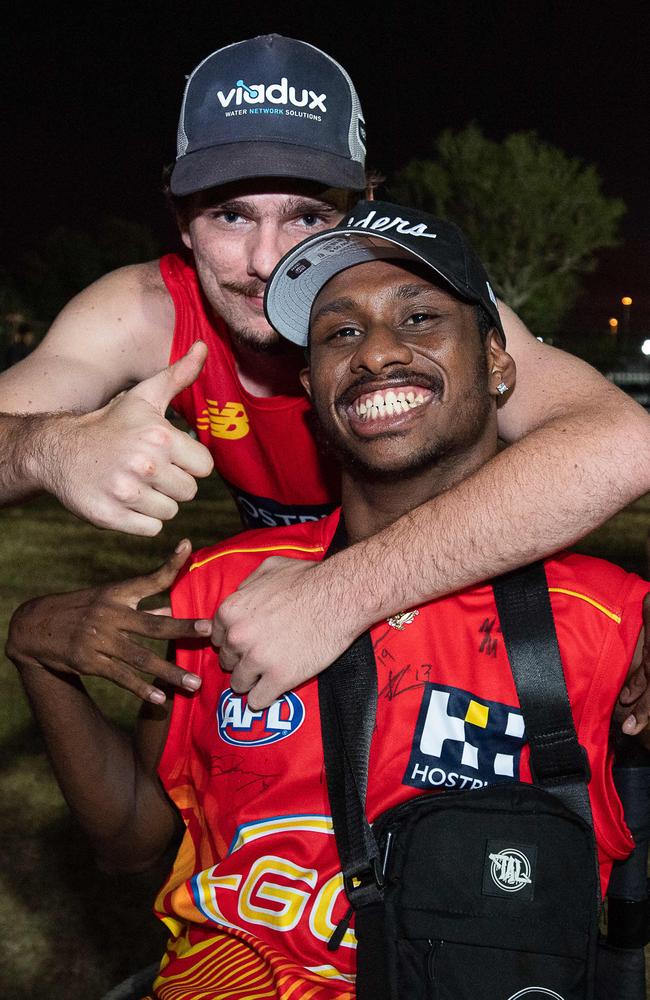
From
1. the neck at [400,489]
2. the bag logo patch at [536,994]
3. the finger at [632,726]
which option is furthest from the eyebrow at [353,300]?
the bag logo patch at [536,994]

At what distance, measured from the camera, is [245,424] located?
3.28m

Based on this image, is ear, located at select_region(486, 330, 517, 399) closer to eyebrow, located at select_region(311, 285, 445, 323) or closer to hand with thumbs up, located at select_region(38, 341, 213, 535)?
eyebrow, located at select_region(311, 285, 445, 323)

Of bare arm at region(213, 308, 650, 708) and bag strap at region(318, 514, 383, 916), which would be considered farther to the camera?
bare arm at region(213, 308, 650, 708)

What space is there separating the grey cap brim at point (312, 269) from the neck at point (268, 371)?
1.79 ft

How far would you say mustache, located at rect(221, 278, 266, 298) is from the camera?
2783mm

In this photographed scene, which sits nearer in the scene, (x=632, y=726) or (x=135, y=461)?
(x=135, y=461)

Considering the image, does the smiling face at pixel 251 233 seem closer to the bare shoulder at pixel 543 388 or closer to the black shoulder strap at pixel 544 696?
the bare shoulder at pixel 543 388

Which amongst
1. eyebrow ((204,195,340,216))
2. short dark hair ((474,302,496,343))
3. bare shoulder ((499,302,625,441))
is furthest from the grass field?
eyebrow ((204,195,340,216))

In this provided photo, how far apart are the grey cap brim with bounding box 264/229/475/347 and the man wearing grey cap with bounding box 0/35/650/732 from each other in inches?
10.2

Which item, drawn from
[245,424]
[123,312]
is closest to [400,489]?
[245,424]

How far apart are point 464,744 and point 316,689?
1.00 ft

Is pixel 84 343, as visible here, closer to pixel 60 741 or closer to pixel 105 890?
pixel 60 741

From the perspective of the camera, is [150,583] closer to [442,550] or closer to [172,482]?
[172,482]

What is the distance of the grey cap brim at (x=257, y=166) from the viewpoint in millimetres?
2697
